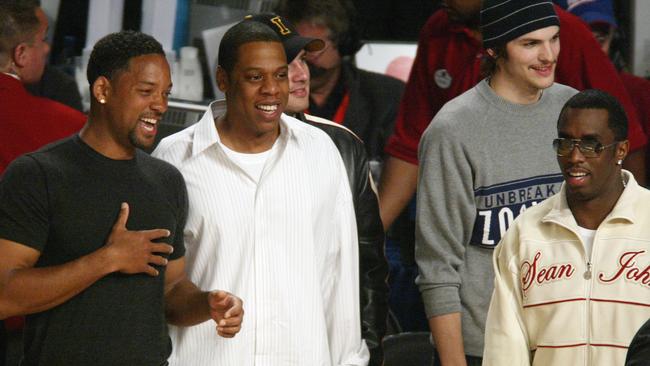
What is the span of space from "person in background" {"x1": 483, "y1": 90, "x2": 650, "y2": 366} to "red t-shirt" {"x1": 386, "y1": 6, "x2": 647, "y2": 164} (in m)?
0.87

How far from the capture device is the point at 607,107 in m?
3.41

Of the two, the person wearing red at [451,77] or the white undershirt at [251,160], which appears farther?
the person wearing red at [451,77]

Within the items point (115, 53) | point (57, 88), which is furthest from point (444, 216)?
point (57, 88)

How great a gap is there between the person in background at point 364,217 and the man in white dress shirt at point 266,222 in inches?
10.7

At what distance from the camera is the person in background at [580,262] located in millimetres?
3242

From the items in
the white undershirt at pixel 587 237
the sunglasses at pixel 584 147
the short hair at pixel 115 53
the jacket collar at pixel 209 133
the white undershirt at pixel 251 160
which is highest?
Result: the short hair at pixel 115 53

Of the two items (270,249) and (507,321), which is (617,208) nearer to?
(507,321)

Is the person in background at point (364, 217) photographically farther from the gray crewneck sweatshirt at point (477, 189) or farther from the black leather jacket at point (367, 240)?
the gray crewneck sweatshirt at point (477, 189)

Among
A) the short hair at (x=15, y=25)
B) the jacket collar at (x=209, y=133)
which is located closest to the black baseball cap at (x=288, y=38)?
the jacket collar at (x=209, y=133)

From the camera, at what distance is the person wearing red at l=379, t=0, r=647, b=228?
14.1ft

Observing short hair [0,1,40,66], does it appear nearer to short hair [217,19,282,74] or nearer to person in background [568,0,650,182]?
short hair [217,19,282,74]

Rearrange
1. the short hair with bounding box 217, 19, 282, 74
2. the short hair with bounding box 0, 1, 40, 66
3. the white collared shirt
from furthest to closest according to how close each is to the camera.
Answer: the short hair with bounding box 0, 1, 40, 66, the short hair with bounding box 217, 19, 282, 74, the white collared shirt

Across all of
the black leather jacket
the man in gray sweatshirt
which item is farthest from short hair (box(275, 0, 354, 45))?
the man in gray sweatshirt

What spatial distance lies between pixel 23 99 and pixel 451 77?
144cm
